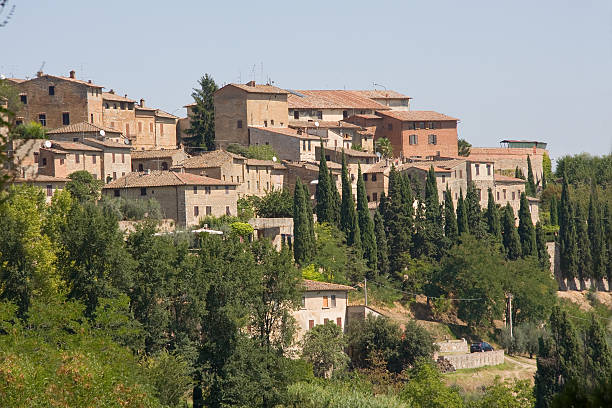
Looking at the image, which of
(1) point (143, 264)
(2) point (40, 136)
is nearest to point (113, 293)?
(1) point (143, 264)

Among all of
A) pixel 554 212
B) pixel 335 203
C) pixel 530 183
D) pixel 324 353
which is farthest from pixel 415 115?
pixel 324 353

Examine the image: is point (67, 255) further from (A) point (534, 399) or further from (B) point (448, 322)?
(B) point (448, 322)

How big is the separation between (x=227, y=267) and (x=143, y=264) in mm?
3642

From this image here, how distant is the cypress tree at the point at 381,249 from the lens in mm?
65562

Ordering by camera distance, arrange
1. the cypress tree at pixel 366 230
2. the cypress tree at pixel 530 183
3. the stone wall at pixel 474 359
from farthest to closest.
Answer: the cypress tree at pixel 530 183 → the cypress tree at pixel 366 230 → the stone wall at pixel 474 359

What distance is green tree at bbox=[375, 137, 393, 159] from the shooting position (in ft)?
273

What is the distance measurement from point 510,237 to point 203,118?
22253 millimetres

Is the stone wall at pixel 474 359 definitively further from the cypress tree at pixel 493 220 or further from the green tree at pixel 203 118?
the green tree at pixel 203 118

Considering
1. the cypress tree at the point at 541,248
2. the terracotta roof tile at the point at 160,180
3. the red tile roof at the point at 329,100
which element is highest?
the red tile roof at the point at 329,100

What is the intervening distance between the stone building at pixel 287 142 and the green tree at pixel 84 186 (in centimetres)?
Result: 1509

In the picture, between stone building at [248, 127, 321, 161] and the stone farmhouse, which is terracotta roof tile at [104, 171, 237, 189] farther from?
stone building at [248, 127, 321, 161]

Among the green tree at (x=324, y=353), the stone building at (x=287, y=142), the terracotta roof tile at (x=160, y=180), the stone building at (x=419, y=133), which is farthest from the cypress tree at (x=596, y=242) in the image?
the green tree at (x=324, y=353)

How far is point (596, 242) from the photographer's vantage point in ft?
252

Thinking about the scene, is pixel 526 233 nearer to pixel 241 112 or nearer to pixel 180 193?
pixel 241 112
